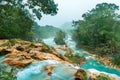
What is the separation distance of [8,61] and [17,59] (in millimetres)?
665

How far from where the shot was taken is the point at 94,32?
217ft

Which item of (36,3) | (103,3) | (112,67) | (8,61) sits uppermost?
(103,3)

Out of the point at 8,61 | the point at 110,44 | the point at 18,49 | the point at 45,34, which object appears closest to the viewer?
the point at 8,61

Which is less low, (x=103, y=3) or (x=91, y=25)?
(x=103, y=3)

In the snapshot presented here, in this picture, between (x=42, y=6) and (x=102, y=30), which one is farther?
(x=102, y=30)

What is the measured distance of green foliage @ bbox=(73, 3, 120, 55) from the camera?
59838 mm

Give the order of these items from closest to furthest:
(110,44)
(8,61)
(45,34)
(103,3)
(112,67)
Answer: (8,61)
(112,67)
(110,44)
(103,3)
(45,34)

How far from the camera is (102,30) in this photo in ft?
204

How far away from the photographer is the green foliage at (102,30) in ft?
196

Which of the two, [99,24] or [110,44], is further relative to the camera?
[99,24]

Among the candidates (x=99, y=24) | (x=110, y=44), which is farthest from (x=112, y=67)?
(x=99, y=24)

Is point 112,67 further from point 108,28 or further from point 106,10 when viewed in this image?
point 106,10

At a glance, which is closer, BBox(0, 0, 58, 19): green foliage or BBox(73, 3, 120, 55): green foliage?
BBox(0, 0, 58, 19): green foliage

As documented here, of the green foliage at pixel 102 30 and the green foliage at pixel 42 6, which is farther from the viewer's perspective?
the green foliage at pixel 102 30
